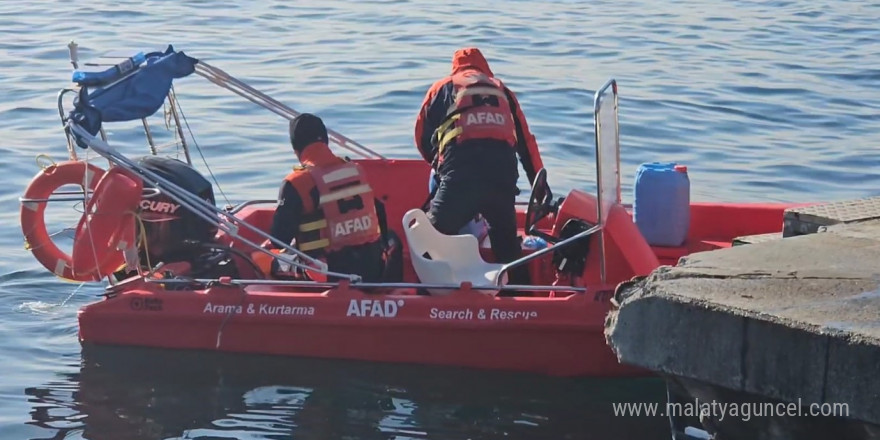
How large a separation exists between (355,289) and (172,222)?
3.57 feet

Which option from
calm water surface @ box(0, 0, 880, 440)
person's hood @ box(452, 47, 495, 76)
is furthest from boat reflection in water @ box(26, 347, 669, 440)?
person's hood @ box(452, 47, 495, 76)

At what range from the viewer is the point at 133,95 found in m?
6.97

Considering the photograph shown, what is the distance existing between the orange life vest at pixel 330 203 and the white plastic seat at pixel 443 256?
265 mm

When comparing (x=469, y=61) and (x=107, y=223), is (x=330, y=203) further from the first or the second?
(x=469, y=61)

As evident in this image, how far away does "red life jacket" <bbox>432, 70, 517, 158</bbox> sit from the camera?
274 inches

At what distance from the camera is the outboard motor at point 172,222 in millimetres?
6898

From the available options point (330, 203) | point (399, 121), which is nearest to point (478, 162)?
point (330, 203)

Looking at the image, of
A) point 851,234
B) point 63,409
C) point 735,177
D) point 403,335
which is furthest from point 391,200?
point 735,177

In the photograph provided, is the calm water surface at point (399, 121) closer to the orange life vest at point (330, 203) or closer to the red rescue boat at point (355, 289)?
the red rescue boat at point (355, 289)

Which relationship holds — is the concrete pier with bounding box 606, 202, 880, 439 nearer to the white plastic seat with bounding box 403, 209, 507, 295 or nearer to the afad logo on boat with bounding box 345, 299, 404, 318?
the afad logo on boat with bounding box 345, 299, 404, 318

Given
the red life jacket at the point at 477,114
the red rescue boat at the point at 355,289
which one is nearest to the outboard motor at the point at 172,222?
the red rescue boat at the point at 355,289

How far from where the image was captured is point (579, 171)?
11406 millimetres

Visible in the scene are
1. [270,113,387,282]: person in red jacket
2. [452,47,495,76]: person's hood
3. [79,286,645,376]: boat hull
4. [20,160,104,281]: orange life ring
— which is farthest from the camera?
[452,47,495,76]: person's hood

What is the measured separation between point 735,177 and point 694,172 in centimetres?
36
